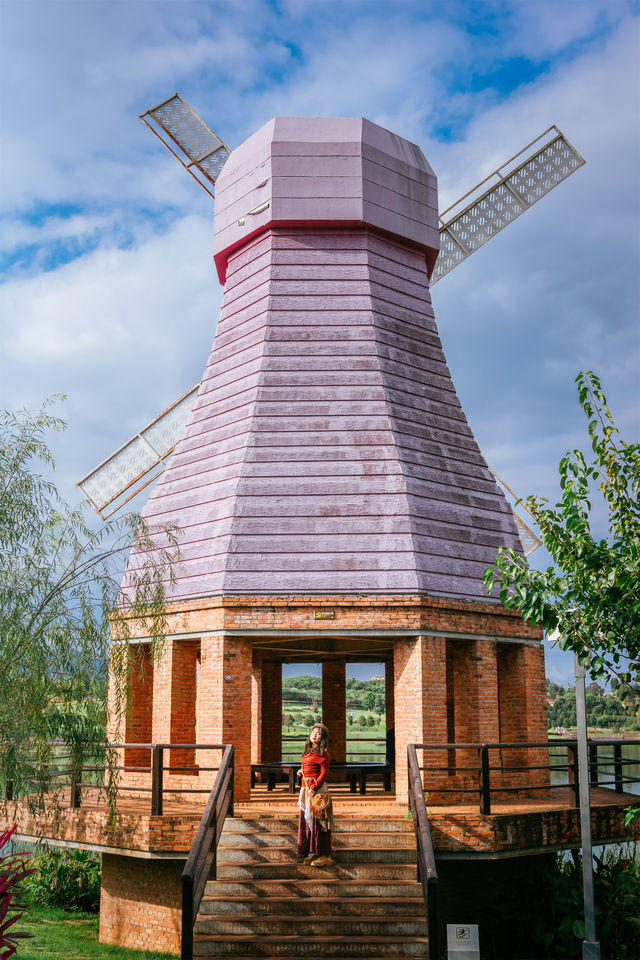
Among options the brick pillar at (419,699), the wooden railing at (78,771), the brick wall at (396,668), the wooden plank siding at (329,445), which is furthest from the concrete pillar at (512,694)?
the wooden railing at (78,771)

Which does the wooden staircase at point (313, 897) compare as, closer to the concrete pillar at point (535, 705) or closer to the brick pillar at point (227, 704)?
the brick pillar at point (227, 704)

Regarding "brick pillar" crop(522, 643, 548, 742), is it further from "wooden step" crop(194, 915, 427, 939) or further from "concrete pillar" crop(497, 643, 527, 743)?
"wooden step" crop(194, 915, 427, 939)

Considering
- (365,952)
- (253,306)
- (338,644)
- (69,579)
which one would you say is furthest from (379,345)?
(365,952)

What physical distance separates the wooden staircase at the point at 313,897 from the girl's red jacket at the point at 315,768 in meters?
0.82

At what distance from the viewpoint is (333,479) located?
11.7 m

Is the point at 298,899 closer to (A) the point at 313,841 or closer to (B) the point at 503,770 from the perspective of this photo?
(A) the point at 313,841

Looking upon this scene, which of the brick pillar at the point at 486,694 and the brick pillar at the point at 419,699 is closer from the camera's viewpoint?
the brick pillar at the point at 419,699

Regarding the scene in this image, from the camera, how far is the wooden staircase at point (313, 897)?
754 centimetres

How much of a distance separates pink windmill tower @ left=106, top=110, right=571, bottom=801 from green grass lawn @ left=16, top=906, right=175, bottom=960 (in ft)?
7.68

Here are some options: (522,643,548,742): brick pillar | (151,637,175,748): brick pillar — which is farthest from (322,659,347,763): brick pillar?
(151,637,175,748): brick pillar

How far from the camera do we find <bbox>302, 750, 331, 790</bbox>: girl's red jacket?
27.7ft

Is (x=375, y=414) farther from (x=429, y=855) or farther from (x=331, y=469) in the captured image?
(x=429, y=855)

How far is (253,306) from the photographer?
13359 millimetres

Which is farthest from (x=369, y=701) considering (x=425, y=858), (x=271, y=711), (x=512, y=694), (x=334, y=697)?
(x=425, y=858)
